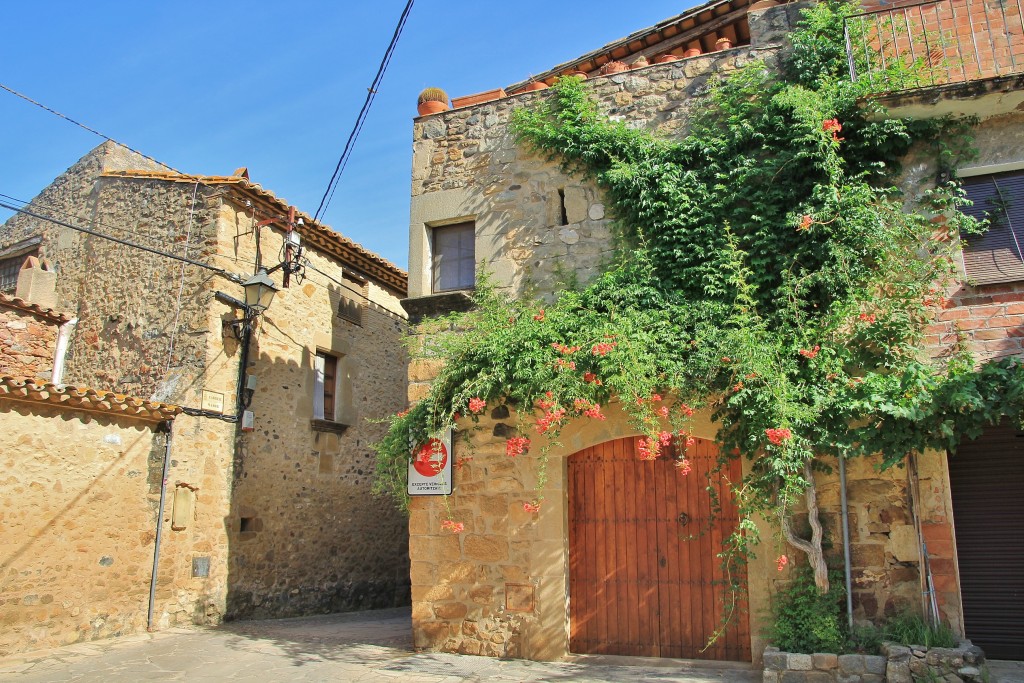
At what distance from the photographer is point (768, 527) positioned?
592 cm

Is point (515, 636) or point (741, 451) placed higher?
point (741, 451)

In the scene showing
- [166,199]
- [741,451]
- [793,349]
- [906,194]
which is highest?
[166,199]

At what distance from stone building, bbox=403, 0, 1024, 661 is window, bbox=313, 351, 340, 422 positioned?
14.0ft

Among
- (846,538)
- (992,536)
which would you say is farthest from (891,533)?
(992,536)

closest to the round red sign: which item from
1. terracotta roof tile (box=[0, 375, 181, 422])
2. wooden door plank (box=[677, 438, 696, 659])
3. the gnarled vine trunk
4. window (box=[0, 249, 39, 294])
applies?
wooden door plank (box=[677, 438, 696, 659])

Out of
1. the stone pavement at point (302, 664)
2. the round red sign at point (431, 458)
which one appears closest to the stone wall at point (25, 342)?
the stone pavement at point (302, 664)

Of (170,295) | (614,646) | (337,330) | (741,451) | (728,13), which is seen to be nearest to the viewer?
(741,451)

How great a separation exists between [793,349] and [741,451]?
2.94 ft

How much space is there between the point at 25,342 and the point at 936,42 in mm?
10564

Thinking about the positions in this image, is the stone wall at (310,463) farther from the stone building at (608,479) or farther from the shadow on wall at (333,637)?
the stone building at (608,479)

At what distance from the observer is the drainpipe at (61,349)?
10.1 metres

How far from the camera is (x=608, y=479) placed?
6684 millimetres

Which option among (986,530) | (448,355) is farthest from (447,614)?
(986,530)

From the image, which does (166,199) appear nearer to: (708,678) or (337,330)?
(337,330)
